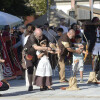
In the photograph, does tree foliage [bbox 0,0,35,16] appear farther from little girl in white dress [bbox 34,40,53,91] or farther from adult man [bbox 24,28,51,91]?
little girl in white dress [bbox 34,40,53,91]

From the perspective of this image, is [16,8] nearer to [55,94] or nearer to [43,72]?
[43,72]

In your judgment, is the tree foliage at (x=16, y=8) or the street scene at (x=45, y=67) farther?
the tree foliage at (x=16, y=8)

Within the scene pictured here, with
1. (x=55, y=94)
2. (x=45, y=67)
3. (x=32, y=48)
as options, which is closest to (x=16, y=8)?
(x=32, y=48)

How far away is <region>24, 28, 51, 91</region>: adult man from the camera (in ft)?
37.7

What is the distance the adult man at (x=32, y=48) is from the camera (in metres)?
11.5

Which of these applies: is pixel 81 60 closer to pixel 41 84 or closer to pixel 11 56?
pixel 41 84

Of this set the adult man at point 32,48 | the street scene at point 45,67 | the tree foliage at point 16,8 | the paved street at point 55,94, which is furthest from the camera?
the tree foliage at point 16,8

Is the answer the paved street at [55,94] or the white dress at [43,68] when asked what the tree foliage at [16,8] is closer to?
the paved street at [55,94]

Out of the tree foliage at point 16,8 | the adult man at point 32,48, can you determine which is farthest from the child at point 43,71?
the tree foliage at point 16,8

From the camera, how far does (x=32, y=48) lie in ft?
38.3

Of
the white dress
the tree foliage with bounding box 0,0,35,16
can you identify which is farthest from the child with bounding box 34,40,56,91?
the tree foliage with bounding box 0,0,35,16

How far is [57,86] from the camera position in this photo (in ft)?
41.9

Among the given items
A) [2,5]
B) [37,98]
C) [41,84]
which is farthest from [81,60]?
[2,5]

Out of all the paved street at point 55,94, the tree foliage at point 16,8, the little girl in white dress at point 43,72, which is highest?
the tree foliage at point 16,8
